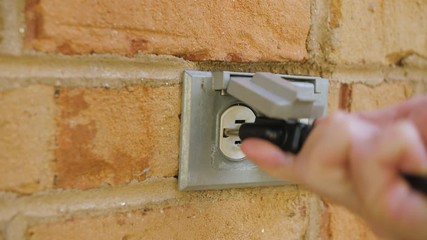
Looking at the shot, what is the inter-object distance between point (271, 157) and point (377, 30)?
26cm

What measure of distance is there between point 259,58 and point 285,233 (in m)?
0.17

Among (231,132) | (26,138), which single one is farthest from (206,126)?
(26,138)

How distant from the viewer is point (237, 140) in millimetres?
365

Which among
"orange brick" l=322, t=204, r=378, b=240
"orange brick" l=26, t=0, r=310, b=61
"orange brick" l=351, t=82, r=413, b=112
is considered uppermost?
"orange brick" l=26, t=0, r=310, b=61

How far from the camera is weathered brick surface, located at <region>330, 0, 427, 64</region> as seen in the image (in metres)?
0.44

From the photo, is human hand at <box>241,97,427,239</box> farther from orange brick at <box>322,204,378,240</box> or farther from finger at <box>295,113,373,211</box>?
orange brick at <box>322,204,378,240</box>

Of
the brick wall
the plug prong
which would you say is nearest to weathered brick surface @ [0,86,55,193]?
the brick wall

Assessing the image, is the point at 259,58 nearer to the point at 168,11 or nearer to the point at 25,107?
the point at 168,11

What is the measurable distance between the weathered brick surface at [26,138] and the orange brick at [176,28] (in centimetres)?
3

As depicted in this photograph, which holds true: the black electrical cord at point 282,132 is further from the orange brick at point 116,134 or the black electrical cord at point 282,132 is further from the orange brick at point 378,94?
the orange brick at point 378,94

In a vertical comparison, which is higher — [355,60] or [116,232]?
[355,60]

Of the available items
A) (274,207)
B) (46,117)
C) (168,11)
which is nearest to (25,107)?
(46,117)

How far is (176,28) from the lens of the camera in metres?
0.34

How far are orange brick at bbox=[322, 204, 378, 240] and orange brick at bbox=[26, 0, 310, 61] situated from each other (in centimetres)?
16
